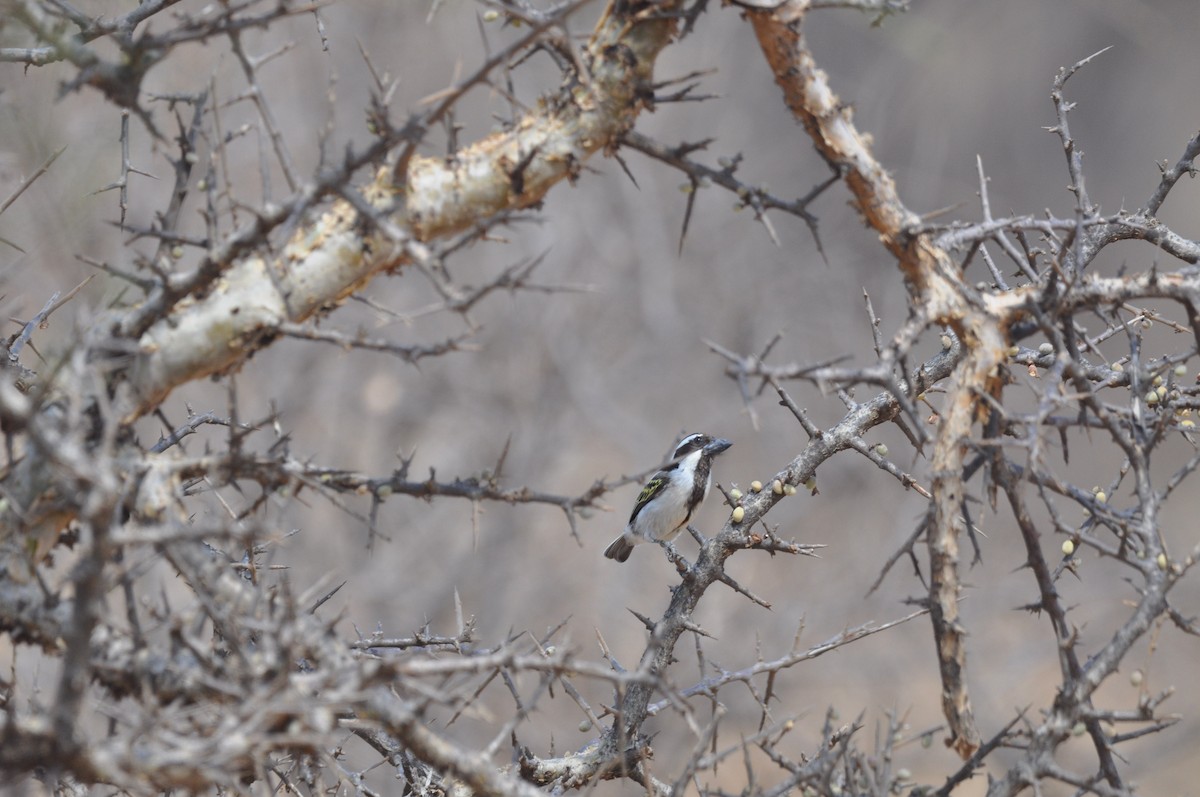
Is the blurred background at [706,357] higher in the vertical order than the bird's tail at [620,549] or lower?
higher

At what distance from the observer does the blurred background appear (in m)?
14.1

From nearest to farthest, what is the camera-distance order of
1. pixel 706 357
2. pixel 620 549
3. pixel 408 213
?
pixel 408 213 < pixel 620 549 < pixel 706 357

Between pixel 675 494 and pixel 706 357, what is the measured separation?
10727mm

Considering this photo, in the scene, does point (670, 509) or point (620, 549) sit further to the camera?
point (620, 549)

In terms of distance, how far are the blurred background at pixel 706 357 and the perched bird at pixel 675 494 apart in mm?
4021

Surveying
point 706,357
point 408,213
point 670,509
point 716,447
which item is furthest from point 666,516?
point 706,357

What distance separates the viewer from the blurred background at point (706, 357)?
14.1 m

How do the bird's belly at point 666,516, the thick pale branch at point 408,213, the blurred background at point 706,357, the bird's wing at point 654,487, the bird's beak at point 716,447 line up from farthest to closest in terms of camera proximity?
the blurred background at point 706,357 → the bird's wing at point 654,487 → the bird's belly at point 666,516 → the bird's beak at point 716,447 → the thick pale branch at point 408,213

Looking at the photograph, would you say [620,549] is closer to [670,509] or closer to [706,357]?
[670,509]

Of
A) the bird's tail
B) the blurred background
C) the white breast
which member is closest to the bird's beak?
the white breast

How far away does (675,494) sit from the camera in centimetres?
773

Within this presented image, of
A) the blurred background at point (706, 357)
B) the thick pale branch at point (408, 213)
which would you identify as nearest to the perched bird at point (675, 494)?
the blurred background at point (706, 357)

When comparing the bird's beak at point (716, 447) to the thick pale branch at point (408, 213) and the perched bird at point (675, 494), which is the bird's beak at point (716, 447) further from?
the thick pale branch at point (408, 213)

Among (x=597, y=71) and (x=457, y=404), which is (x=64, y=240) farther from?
(x=457, y=404)
